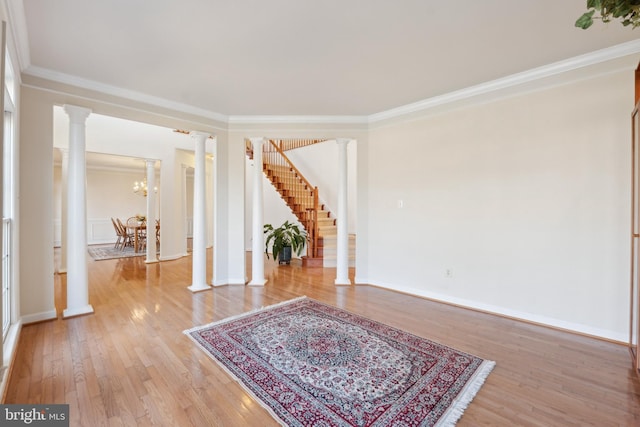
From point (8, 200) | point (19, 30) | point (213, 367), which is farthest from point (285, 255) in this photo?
point (19, 30)

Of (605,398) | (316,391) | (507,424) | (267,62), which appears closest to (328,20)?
(267,62)

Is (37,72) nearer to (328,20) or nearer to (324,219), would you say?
(328,20)

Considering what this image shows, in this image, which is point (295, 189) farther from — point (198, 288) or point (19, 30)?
point (19, 30)

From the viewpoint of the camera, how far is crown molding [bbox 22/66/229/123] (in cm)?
289

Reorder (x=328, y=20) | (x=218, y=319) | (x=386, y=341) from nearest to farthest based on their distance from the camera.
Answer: (x=328, y=20) < (x=386, y=341) < (x=218, y=319)

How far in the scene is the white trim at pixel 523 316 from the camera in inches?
102

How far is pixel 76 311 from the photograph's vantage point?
310 cm

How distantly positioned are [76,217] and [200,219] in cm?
143

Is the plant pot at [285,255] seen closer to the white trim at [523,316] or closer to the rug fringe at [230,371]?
the rug fringe at [230,371]

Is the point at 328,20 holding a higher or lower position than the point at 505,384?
higher

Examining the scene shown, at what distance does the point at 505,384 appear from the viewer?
193 cm

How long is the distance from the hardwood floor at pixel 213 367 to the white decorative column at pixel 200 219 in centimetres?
48

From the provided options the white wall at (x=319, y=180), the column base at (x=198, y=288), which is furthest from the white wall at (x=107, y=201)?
the column base at (x=198, y=288)

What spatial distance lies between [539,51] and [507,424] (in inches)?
119
